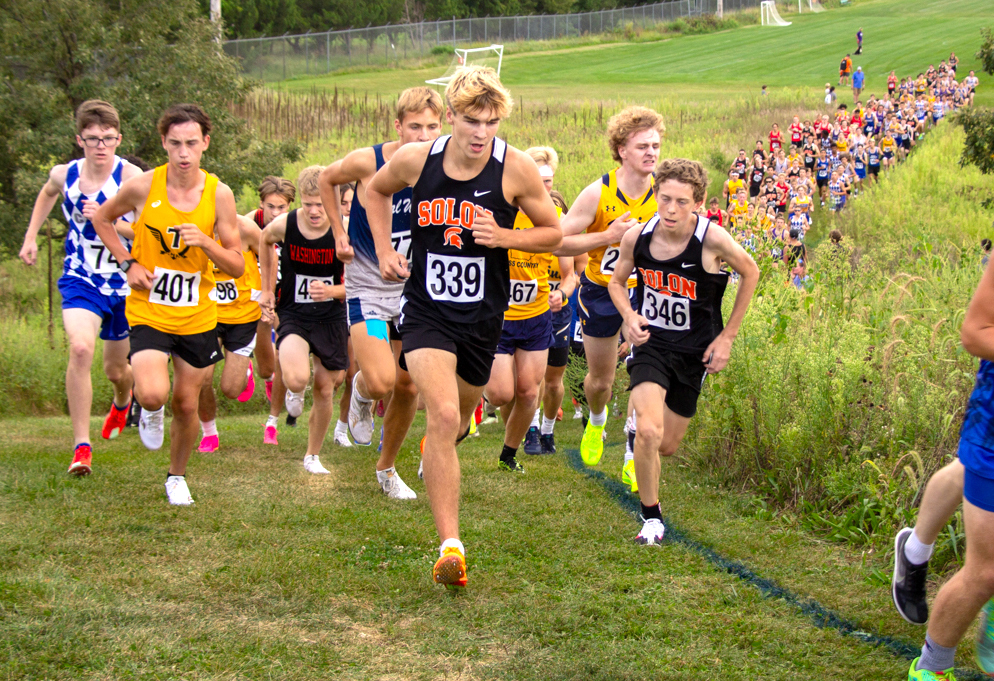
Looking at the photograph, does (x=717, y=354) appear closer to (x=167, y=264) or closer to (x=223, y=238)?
(x=223, y=238)

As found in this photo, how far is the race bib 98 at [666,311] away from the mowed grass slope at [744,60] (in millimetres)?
38878

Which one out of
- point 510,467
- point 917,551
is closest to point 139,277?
point 510,467

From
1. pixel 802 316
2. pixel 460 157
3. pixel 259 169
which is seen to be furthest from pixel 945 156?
pixel 460 157

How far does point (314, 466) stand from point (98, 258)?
2156 millimetres

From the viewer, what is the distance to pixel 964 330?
10.6 feet

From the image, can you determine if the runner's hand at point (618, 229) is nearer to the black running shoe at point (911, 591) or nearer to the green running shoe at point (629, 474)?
the green running shoe at point (629, 474)

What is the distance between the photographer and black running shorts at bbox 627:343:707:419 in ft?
18.2

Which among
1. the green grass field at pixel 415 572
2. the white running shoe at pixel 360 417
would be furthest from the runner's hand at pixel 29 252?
the white running shoe at pixel 360 417

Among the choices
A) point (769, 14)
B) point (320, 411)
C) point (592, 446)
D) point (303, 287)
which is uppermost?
point (769, 14)

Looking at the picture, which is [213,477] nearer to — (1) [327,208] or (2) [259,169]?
(1) [327,208]

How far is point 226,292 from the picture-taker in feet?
27.5

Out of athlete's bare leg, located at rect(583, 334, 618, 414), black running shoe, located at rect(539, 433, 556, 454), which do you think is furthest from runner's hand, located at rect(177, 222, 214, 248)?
black running shoe, located at rect(539, 433, 556, 454)

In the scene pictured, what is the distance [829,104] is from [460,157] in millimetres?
39670

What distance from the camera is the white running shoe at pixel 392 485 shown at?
6281 mm
